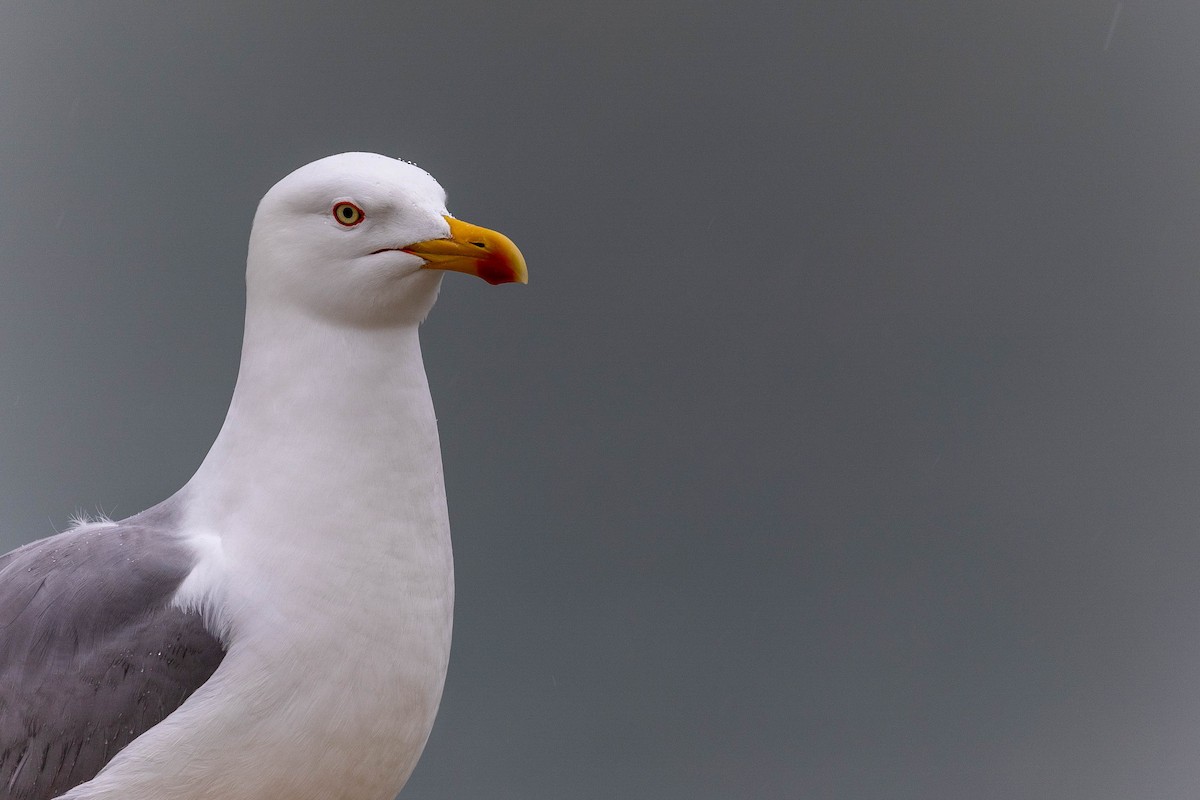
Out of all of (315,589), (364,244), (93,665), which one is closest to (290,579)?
(315,589)

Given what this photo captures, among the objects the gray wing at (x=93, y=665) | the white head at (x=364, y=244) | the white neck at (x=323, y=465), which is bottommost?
the gray wing at (x=93, y=665)

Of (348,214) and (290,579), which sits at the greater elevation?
(348,214)

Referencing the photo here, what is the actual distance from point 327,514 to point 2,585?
1.61 ft

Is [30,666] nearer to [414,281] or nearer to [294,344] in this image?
[294,344]

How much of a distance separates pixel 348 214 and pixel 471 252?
0.59ft

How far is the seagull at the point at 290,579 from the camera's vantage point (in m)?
1.71

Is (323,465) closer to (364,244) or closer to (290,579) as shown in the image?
(290,579)

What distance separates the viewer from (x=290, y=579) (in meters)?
1.73

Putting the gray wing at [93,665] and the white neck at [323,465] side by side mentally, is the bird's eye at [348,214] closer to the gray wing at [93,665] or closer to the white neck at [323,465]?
the white neck at [323,465]

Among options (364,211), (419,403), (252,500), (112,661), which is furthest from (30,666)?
(364,211)

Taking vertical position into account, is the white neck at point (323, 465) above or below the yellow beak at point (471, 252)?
below

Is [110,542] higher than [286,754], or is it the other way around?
[110,542]

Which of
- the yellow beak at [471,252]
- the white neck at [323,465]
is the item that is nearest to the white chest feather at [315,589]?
the white neck at [323,465]

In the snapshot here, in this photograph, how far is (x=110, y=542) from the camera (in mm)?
1831
